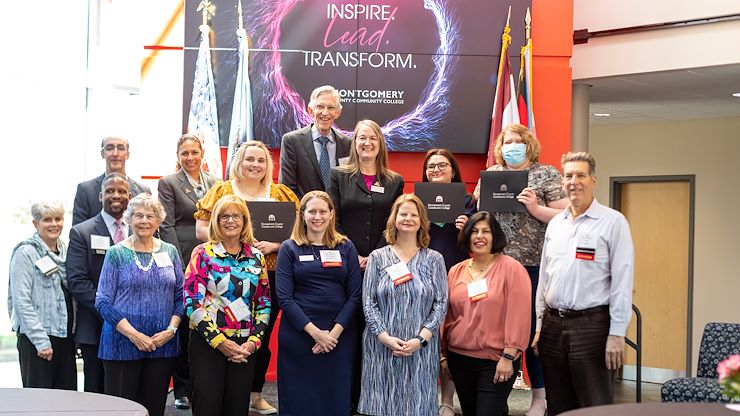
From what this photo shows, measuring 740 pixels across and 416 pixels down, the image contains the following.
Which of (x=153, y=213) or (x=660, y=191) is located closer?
(x=153, y=213)

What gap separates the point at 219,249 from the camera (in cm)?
485

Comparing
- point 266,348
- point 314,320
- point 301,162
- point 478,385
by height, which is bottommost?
point 478,385

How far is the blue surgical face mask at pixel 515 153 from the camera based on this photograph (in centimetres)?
539

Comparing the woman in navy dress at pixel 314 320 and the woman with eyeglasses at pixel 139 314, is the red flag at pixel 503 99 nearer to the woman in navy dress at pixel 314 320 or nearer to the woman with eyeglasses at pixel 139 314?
the woman in navy dress at pixel 314 320

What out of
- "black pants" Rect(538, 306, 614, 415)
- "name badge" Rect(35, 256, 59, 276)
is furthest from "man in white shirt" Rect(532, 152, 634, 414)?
"name badge" Rect(35, 256, 59, 276)

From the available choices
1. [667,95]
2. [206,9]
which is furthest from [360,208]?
[667,95]

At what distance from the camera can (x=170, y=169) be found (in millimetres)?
6996

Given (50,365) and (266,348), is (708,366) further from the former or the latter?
(50,365)

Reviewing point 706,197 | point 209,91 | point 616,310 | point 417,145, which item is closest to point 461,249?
point 616,310

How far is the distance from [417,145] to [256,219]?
2.26 metres

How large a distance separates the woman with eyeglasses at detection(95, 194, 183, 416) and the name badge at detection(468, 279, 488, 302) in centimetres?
161

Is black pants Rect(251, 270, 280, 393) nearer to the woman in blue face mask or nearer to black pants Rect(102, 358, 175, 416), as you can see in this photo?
black pants Rect(102, 358, 175, 416)

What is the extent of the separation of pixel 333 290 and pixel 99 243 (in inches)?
52.8

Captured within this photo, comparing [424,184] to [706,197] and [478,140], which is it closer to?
[478,140]
